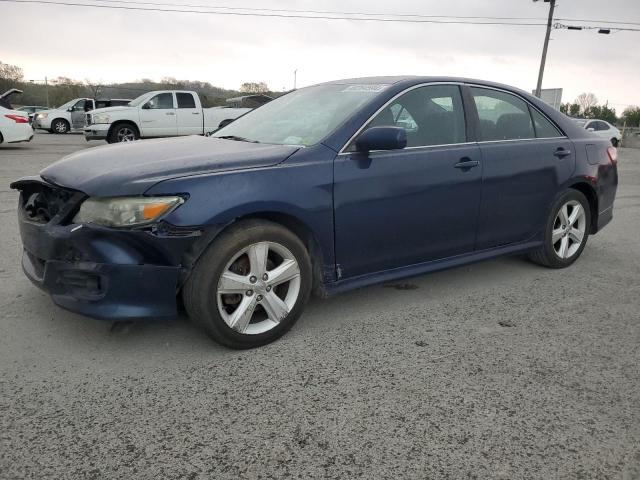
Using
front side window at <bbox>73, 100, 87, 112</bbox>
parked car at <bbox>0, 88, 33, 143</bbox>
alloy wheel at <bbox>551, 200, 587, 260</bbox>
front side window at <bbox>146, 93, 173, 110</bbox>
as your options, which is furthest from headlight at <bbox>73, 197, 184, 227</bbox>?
front side window at <bbox>73, 100, 87, 112</bbox>

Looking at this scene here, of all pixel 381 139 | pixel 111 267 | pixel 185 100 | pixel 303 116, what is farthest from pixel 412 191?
pixel 185 100

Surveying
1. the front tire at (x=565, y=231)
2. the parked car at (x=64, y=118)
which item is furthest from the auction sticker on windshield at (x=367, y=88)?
the parked car at (x=64, y=118)

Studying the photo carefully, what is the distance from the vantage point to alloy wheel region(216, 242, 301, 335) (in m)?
2.83

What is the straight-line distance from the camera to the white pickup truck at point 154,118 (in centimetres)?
1510

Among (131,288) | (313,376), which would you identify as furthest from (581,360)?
(131,288)

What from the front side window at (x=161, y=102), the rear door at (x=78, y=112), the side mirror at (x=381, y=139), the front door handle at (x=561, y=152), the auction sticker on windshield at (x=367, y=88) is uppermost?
the auction sticker on windshield at (x=367, y=88)

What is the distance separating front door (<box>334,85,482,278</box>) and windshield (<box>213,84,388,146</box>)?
0.22 meters

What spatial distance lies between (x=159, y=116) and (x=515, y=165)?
13598 mm

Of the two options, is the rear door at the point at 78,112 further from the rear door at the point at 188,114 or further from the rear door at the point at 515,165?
the rear door at the point at 515,165

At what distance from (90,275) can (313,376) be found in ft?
4.05

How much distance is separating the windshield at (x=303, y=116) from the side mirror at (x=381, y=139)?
233 millimetres

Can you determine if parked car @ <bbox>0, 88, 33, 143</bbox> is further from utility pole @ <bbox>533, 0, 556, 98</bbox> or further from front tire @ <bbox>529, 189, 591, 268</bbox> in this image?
utility pole @ <bbox>533, 0, 556, 98</bbox>

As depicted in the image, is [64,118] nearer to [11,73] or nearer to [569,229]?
[569,229]

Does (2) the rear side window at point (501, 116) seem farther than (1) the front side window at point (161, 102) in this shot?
No
